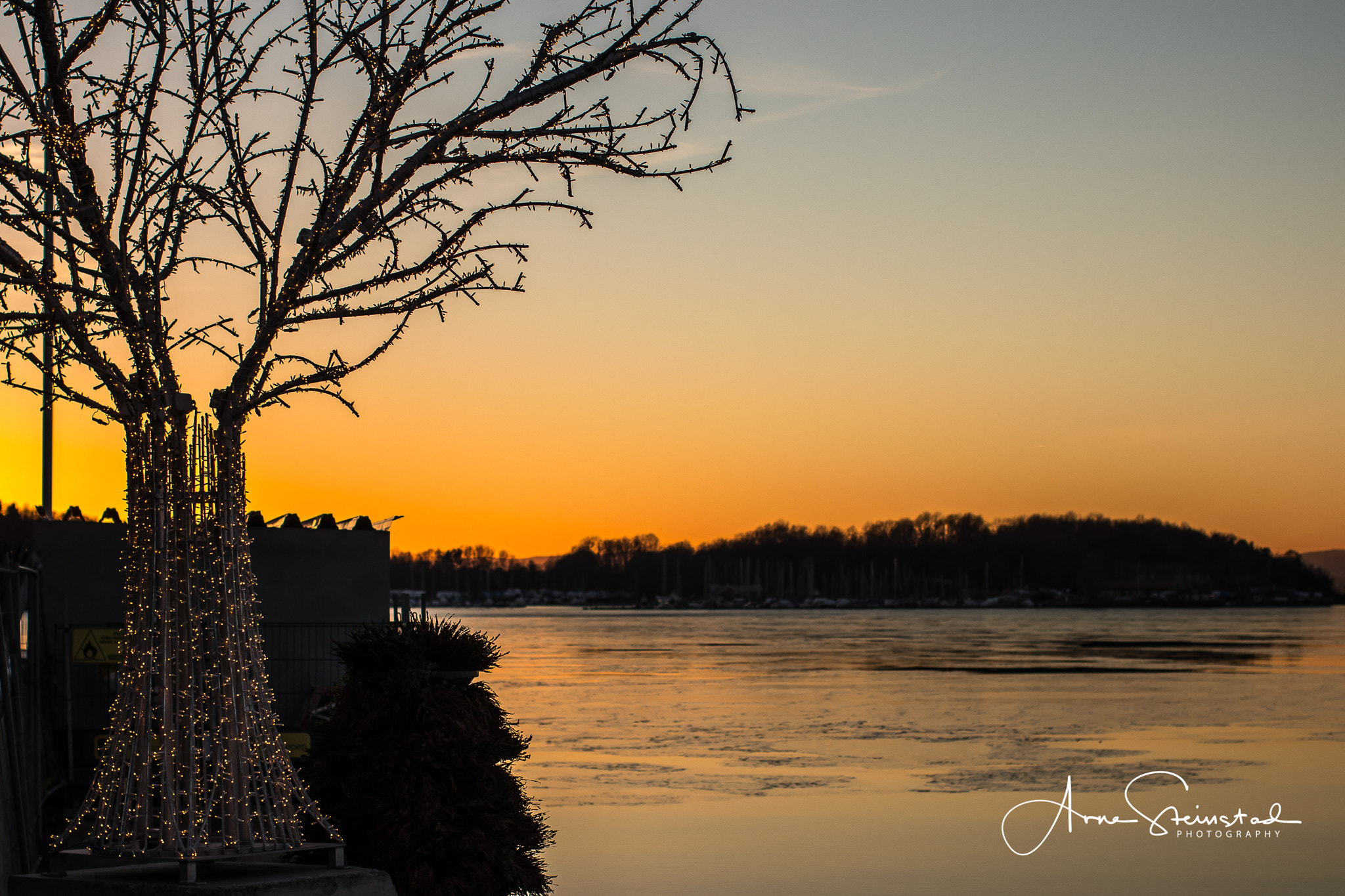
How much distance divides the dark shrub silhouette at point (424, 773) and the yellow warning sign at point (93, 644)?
5578 millimetres

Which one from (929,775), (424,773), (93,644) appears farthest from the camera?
(929,775)

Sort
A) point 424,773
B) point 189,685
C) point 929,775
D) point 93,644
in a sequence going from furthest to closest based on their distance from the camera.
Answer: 1. point 929,775
2. point 93,644
3. point 424,773
4. point 189,685

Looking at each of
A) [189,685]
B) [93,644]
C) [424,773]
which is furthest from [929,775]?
[189,685]

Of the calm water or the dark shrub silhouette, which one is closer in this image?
the dark shrub silhouette

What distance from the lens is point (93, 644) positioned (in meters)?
13.8

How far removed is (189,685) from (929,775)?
13.6 m

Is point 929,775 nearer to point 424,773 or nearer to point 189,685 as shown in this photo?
point 424,773

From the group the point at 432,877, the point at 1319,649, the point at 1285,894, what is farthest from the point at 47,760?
the point at 1319,649

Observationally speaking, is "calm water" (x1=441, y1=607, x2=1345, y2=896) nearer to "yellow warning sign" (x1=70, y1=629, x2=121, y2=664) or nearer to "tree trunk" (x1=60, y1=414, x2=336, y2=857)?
"yellow warning sign" (x1=70, y1=629, x2=121, y2=664)

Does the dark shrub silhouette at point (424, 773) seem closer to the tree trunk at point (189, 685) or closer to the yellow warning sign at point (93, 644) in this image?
the tree trunk at point (189, 685)

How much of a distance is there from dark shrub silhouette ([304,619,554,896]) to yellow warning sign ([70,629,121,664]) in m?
5.58

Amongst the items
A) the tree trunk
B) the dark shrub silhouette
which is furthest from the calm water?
the tree trunk

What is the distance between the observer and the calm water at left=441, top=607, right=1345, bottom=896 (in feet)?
39.7

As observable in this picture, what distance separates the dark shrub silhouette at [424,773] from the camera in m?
8.48
